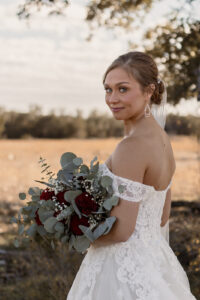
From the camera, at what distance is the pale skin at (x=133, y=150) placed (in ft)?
7.59

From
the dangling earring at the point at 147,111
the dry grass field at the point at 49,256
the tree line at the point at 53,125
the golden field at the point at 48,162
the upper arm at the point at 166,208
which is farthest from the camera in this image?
the tree line at the point at 53,125

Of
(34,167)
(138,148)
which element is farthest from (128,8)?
(34,167)

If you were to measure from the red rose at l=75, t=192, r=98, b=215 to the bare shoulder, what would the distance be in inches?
8.2

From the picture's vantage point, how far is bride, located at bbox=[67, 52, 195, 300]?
91.9 inches

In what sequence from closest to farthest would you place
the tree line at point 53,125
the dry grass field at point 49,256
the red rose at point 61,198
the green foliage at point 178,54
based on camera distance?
the red rose at point 61,198
the dry grass field at point 49,256
the green foliage at point 178,54
the tree line at point 53,125

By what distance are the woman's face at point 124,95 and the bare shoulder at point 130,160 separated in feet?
0.71

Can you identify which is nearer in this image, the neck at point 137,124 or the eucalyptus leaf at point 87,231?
the eucalyptus leaf at point 87,231

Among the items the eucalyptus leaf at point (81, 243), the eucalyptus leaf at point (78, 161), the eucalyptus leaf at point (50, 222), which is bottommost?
the eucalyptus leaf at point (81, 243)

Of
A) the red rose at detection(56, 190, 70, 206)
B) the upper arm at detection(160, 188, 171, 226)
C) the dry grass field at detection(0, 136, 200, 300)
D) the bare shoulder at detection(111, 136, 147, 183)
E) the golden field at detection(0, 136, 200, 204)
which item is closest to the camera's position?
the bare shoulder at detection(111, 136, 147, 183)

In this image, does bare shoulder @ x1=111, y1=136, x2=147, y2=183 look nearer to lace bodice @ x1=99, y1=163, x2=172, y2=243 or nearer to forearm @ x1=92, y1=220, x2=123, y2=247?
lace bodice @ x1=99, y1=163, x2=172, y2=243

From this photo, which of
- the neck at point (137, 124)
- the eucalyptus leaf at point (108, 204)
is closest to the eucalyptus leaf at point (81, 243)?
the eucalyptus leaf at point (108, 204)

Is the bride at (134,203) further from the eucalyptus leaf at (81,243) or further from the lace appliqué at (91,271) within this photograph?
the eucalyptus leaf at (81,243)

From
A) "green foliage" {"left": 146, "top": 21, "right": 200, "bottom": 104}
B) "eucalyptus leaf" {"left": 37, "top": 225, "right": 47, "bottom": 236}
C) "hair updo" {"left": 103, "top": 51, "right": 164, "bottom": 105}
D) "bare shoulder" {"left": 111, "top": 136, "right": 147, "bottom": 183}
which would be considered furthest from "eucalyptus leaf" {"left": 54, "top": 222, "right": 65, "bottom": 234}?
"green foliage" {"left": 146, "top": 21, "right": 200, "bottom": 104}

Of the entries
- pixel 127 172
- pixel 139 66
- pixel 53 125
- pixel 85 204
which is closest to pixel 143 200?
pixel 127 172
